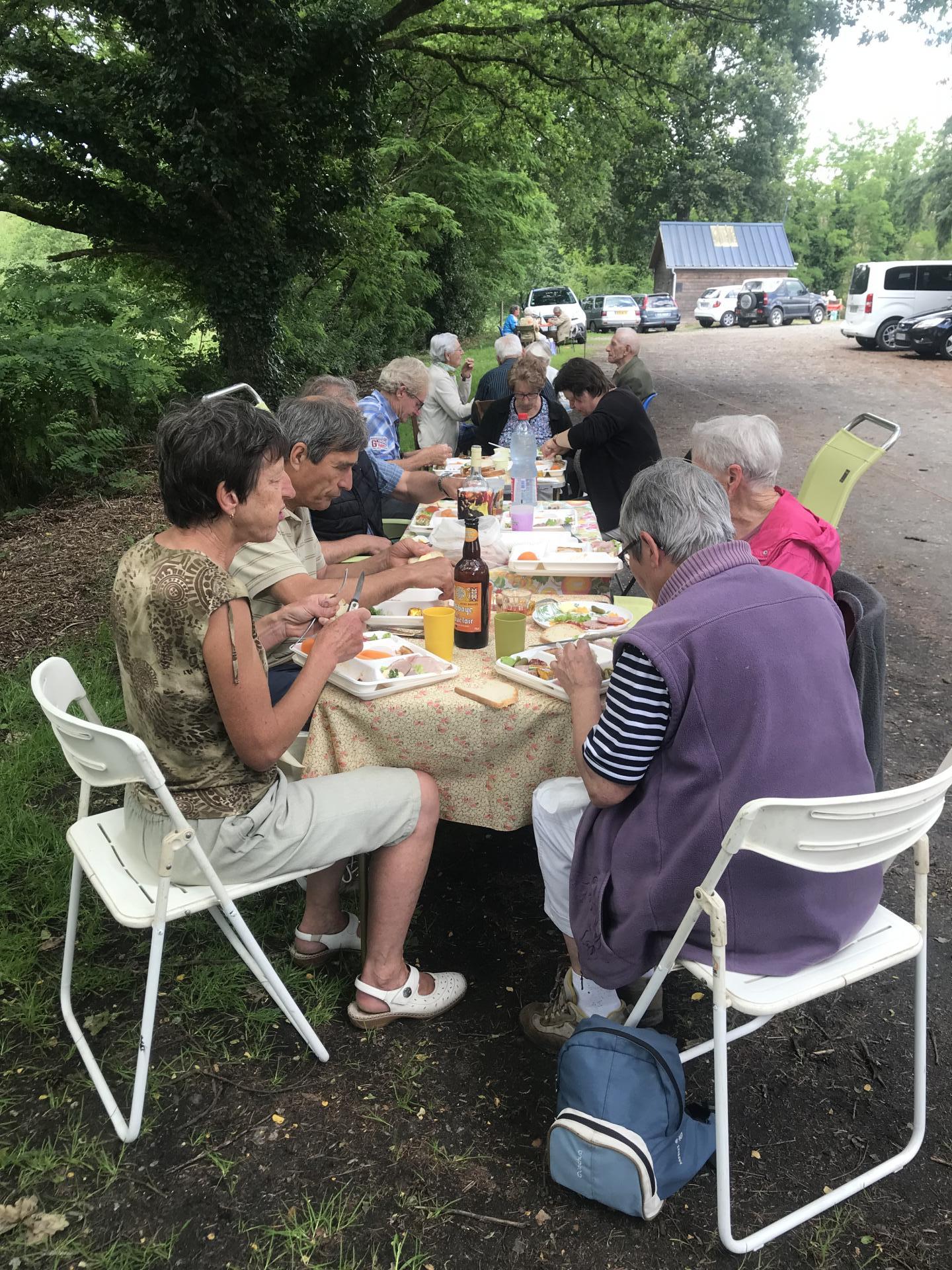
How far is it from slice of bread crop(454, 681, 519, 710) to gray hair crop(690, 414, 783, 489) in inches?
48.9

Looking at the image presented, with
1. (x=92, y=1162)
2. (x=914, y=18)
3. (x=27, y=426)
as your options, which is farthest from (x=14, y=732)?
(x=914, y=18)

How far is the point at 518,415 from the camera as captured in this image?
6906 millimetres

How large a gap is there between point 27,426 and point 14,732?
499 centimetres

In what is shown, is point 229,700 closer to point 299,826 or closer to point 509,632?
point 299,826

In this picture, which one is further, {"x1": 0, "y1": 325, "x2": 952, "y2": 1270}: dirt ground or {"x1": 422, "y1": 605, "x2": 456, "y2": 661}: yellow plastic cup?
{"x1": 422, "y1": 605, "x2": 456, "y2": 661}: yellow plastic cup

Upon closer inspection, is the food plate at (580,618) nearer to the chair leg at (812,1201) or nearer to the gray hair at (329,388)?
the chair leg at (812,1201)

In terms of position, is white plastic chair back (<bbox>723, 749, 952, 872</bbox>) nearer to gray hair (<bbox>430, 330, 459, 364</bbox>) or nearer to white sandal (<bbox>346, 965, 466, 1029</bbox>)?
white sandal (<bbox>346, 965, 466, 1029</bbox>)

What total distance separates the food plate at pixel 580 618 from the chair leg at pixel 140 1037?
137 cm

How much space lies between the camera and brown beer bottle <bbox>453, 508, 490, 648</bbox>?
257cm


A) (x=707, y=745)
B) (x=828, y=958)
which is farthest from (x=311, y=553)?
(x=828, y=958)

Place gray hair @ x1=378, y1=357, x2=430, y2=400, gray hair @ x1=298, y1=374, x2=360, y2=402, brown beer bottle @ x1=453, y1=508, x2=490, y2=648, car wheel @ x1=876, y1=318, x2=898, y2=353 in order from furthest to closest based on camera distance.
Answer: car wheel @ x1=876, y1=318, x2=898, y2=353 → gray hair @ x1=378, y1=357, x2=430, y2=400 → gray hair @ x1=298, y1=374, x2=360, y2=402 → brown beer bottle @ x1=453, y1=508, x2=490, y2=648

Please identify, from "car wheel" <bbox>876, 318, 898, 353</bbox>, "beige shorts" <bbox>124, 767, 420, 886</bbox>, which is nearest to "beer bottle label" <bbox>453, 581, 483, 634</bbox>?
"beige shorts" <bbox>124, 767, 420, 886</bbox>

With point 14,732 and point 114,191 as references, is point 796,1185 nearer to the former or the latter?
point 14,732


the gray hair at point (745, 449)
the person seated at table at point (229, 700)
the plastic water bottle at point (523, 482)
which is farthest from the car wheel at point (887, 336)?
the person seated at table at point (229, 700)
